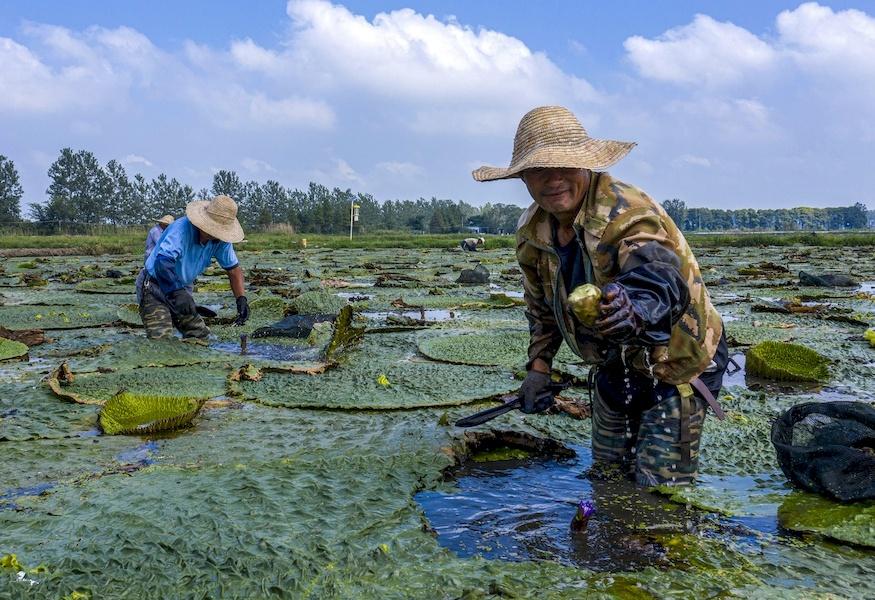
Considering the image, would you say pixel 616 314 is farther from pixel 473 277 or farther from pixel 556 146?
pixel 473 277

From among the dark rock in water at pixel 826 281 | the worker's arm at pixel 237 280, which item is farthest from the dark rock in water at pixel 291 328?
the dark rock in water at pixel 826 281

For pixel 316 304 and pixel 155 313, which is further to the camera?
pixel 316 304

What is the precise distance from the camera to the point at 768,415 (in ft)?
12.5

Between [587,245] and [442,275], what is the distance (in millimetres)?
12018

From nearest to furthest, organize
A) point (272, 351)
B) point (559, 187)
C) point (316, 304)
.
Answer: point (559, 187), point (272, 351), point (316, 304)

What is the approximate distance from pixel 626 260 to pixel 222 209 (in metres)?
4.37

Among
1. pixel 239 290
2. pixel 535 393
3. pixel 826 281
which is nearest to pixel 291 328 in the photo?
pixel 239 290

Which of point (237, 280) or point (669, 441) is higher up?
point (237, 280)

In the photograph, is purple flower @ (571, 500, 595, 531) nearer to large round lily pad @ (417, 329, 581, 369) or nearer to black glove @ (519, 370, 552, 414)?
black glove @ (519, 370, 552, 414)

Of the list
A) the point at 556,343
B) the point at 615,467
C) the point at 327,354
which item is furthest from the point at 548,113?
the point at 327,354

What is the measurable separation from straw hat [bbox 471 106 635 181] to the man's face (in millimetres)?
75

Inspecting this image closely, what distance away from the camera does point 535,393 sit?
302 cm

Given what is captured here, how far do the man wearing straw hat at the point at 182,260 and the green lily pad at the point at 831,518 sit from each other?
179 inches

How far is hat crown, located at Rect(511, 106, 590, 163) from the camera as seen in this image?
2514 mm
